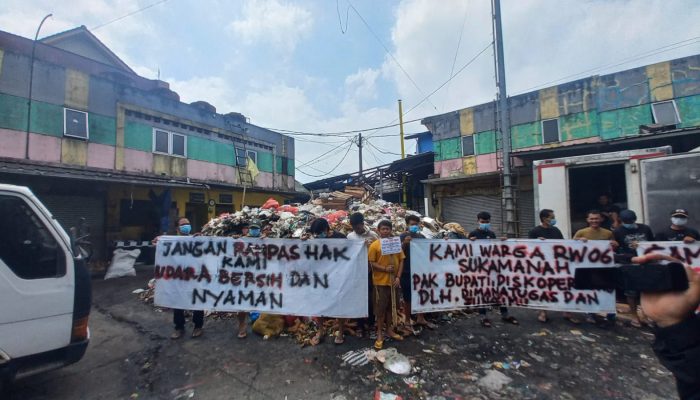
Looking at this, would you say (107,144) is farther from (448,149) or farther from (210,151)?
(448,149)

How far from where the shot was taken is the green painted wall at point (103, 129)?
1155cm

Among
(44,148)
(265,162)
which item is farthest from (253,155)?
(44,148)

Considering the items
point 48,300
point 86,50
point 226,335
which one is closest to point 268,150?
point 86,50

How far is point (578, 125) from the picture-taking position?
42.0 ft

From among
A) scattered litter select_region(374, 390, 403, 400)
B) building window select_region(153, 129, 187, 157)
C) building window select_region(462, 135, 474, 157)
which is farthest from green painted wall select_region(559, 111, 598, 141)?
building window select_region(153, 129, 187, 157)

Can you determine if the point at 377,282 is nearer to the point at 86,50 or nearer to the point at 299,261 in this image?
the point at 299,261

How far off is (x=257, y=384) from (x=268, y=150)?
1711 cm

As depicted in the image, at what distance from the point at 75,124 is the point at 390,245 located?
13395 millimetres

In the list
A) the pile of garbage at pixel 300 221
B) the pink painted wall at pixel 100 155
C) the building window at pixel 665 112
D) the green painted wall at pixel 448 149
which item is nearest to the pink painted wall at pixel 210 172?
the pink painted wall at pixel 100 155

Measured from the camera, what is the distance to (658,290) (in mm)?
1162

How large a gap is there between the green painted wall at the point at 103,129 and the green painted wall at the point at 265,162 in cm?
740

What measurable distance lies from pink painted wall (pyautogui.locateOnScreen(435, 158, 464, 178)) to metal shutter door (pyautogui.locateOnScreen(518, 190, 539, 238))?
12.3 ft

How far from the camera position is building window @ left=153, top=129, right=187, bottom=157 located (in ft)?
44.9

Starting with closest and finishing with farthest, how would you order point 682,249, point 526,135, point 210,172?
1. point 682,249
2. point 526,135
3. point 210,172
